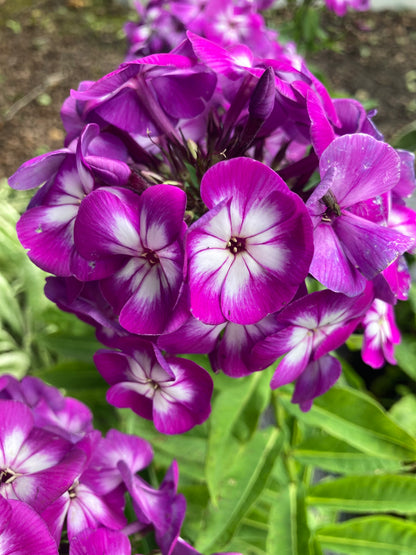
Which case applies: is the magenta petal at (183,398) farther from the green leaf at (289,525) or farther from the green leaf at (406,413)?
the green leaf at (406,413)

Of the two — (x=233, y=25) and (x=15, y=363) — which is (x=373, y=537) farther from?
(x=233, y=25)

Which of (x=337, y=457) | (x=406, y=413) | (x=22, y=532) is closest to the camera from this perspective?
(x=22, y=532)

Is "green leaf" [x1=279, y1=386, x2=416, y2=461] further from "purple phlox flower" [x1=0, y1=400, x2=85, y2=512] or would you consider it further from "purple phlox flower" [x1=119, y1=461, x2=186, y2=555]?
"purple phlox flower" [x1=0, y1=400, x2=85, y2=512]

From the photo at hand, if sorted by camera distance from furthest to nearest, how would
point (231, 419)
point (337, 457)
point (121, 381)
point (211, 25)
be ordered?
point (211, 25), point (337, 457), point (231, 419), point (121, 381)

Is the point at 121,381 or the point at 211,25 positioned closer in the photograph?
the point at 121,381

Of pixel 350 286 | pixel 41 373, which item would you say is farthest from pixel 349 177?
pixel 41 373

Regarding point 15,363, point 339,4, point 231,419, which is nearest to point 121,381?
point 231,419

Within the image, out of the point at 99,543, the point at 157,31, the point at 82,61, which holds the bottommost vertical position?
the point at 82,61
